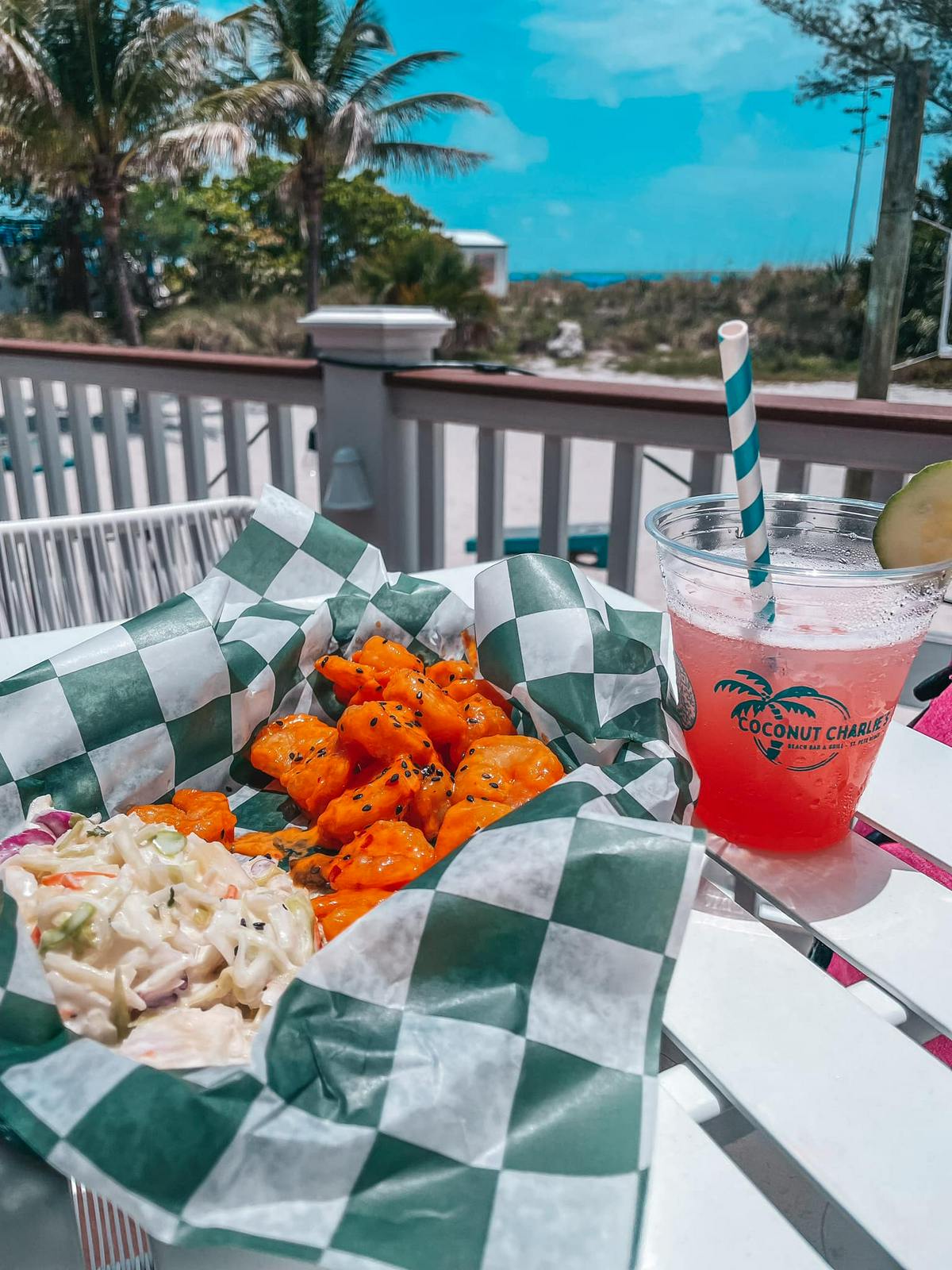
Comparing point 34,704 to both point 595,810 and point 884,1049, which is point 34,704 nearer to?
point 595,810

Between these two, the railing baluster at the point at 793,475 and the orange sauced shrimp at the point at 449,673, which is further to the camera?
the railing baluster at the point at 793,475

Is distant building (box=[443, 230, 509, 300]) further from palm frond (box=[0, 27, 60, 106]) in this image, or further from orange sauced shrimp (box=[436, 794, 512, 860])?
orange sauced shrimp (box=[436, 794, 512, 860])

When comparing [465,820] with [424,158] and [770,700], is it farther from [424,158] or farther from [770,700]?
[424,158]

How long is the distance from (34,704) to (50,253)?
26.9 metres

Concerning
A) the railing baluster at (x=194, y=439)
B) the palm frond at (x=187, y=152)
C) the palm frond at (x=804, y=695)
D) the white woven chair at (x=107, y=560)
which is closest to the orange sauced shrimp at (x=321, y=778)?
the palm frond at (x=804, y=695)

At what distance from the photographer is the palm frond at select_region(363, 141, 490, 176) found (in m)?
22.9

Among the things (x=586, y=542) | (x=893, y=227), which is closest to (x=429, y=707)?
(x=893, y=227)

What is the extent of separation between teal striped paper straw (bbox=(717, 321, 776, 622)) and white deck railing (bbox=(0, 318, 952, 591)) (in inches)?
50.6

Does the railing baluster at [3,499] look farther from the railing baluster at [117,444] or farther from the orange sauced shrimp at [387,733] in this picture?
the orange sauced shrimp at [387,733]

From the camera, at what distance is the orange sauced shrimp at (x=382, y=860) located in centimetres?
68

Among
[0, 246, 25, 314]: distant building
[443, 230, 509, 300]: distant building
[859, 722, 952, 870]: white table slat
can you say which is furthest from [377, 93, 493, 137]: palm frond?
[859, 722, 952, 870]: white table slat

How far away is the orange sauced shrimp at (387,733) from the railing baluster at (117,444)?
2.63 meters

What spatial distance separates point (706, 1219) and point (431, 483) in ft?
7.62

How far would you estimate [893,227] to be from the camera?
633cm
